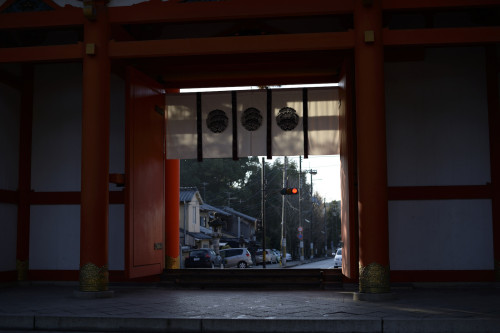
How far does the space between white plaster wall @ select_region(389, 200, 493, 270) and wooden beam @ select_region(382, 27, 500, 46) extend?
10.1 ft

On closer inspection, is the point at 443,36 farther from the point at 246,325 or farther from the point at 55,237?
the point at 55,237

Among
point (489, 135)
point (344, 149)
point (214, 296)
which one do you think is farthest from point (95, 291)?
point (489, 135)

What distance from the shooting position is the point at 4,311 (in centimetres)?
764

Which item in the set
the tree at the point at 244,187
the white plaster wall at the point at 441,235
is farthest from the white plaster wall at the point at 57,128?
the tree at the point at 244,187

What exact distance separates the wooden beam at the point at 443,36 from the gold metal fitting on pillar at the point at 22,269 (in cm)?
803

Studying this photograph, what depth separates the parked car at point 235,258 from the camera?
33469mm

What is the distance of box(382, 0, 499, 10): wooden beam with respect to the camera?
937cm

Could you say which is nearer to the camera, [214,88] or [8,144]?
[8,144]

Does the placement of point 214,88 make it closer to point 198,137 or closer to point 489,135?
point 198,137

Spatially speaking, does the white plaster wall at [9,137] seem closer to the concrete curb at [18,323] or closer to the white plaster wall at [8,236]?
the white plaster wall at [8,236]

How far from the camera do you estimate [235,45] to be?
31.9ft

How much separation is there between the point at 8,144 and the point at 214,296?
5408 mm

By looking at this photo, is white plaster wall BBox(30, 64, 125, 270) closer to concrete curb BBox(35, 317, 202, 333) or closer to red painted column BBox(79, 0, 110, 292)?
red painted column BBox(79, 0, 110, 292)

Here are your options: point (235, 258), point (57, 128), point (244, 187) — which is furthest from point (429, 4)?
point (244, 187)
